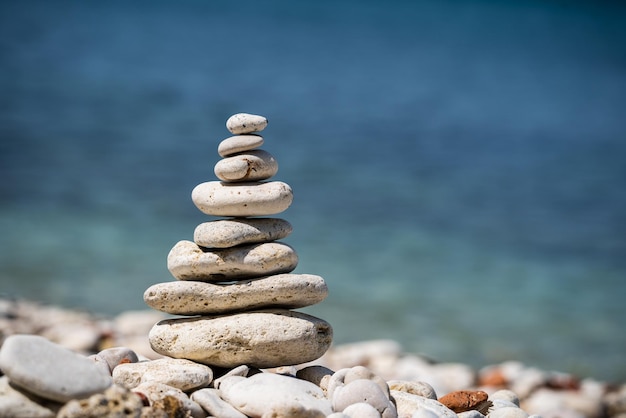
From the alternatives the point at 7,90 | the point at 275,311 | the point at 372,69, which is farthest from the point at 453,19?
the point at 275,311

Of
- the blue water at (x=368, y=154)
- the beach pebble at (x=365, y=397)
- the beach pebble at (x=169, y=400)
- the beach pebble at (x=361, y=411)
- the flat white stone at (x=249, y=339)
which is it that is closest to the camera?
the beach pebble at (x=169, y=400)

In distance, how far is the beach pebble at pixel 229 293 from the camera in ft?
16.4

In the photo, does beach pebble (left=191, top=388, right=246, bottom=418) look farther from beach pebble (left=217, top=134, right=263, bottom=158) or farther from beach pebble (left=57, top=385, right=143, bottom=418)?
beach pebble (left=217, top=134, right=263, bottom=158)

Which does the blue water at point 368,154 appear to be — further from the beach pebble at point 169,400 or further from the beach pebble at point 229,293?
the beach pebble at point 169,400

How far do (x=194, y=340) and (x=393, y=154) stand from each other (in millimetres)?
14215

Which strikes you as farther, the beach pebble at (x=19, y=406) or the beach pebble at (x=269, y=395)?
the beach pebble at (x=269, y=395)

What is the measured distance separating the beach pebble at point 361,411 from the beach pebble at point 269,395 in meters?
0.14

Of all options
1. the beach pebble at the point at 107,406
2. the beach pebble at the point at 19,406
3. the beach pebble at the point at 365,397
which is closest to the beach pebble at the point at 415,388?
the beach pebble at the point at 365,397

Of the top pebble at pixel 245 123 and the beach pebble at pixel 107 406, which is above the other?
the top pebble at pixel 245 123

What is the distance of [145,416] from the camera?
13.0ft

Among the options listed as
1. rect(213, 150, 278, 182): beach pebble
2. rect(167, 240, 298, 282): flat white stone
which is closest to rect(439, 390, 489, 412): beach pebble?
rect(167, 240, 298, 282): flat white stone

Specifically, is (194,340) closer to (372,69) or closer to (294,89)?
(294,89)

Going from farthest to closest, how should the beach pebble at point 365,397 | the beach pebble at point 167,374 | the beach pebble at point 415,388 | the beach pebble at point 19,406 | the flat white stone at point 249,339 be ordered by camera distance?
the beach pebble at point 415,388 < the flat white stone at point 249,339 < the beach pebble at point 167,374 < the beach pebble at point 365,397 < the beach pebble at point 19,406

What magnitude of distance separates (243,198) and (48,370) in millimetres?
1595
